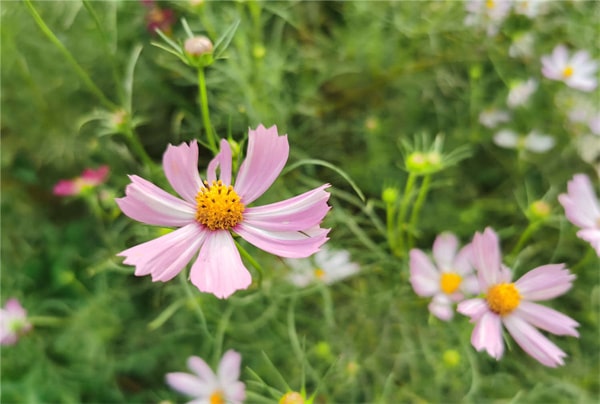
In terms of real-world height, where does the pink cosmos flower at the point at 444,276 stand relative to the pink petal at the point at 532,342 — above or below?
above

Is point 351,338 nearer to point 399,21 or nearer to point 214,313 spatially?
point 214,313

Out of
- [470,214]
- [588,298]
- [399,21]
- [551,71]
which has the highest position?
[399,21]

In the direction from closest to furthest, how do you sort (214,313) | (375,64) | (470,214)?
(214,313)
(470,214)
(375,64)

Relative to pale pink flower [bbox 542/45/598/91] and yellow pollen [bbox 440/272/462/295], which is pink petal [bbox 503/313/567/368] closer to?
yellow pollen [bbox 440/272/462/295]

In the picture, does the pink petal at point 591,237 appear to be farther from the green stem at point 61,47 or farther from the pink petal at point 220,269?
the green stem at point 61,47

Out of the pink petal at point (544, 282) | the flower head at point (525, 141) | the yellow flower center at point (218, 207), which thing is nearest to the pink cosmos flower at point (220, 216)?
the yellow flower center at point (218, 207)

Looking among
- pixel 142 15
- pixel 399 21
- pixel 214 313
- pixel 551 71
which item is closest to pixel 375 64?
pixel 399 21
